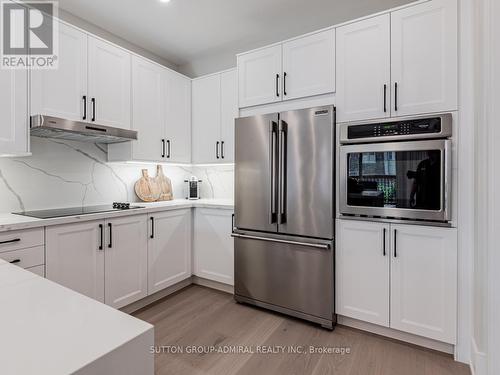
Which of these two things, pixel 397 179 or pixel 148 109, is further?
pixel 148 109

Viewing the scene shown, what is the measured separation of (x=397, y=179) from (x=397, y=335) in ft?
3.82

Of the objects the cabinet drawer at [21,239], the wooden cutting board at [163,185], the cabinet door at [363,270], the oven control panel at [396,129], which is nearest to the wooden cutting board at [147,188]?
the wooden cutting board at [163,185]

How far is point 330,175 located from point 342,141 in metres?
0.28

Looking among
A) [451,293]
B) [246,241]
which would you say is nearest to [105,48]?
[246,241]

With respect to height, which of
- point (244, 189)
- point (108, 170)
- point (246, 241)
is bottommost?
point (246, 241)

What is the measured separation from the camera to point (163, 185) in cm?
336

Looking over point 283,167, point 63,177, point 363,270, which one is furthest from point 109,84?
point 363,270

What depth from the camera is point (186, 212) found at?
302 cm

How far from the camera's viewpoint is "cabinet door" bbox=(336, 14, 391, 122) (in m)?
2.05

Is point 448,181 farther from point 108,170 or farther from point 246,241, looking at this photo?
point 108,170

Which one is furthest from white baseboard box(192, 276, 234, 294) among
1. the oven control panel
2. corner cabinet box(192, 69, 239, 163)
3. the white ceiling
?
the white ceiling

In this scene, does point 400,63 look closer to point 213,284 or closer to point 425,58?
point 425,58

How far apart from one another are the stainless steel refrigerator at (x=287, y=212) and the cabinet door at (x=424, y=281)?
1.54 ft

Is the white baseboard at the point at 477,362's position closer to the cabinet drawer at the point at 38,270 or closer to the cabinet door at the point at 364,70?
the cabinet door at the point at 364,70
